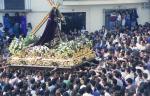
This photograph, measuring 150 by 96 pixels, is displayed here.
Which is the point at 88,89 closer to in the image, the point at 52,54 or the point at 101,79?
the point at 101,79

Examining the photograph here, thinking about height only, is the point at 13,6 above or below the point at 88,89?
above

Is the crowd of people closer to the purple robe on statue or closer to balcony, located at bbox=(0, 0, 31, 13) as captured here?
the purple robe on statue

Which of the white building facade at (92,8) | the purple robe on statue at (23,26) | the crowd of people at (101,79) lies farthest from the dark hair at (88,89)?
the white building facade at (92,8)

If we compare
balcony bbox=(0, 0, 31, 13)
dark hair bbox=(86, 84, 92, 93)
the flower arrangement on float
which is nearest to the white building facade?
balcony bbox=(0, 0, 31, 13)

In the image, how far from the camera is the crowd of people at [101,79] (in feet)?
53.3

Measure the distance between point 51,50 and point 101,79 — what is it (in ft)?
20.1

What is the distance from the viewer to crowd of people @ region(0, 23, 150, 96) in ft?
53.3

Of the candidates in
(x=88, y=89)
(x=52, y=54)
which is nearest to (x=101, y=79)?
(x=88, y=89)

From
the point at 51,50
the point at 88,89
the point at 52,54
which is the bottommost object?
the point at 88,89

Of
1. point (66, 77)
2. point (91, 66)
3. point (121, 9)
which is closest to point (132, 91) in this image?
point (66, 77)

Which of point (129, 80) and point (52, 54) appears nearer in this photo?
point (129, 80)

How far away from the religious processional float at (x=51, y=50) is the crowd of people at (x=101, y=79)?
0.60 meters

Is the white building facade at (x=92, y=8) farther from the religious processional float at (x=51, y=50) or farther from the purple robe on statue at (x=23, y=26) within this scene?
the religious processional float at (x=51, y=50)

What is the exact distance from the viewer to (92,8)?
31.8 meters
